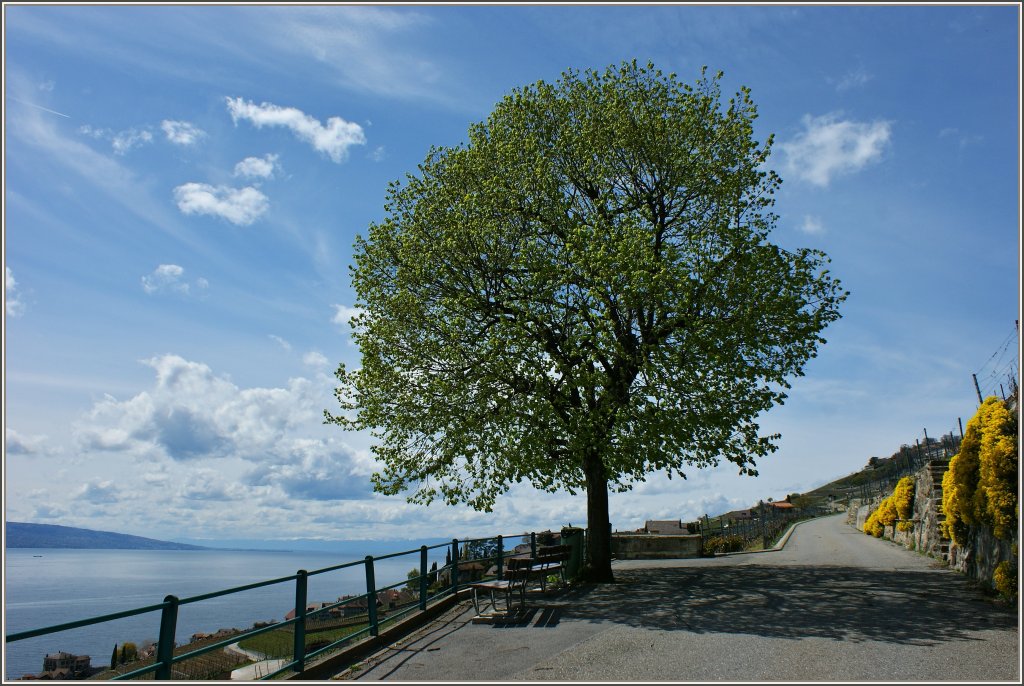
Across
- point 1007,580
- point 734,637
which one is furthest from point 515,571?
point 1007,580

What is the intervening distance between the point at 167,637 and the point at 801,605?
1253cm

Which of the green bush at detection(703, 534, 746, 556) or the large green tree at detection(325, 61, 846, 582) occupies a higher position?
the large green tree at detection(325, 61, 846, 582)

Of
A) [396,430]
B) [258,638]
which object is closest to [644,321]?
[396,430]

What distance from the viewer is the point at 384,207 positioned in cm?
2267

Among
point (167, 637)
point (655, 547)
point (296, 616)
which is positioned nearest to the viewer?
point (167, 637)

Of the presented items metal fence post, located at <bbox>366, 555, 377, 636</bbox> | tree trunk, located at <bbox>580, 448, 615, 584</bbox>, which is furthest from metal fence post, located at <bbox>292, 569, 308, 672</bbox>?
tree trunk, located at <bbox>580, 448, 615, 584</bbox>

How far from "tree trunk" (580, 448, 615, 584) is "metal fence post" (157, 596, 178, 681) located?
13.2 metres

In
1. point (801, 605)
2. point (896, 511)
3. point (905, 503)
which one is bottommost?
point (801, 605)

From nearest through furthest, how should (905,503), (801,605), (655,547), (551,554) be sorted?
(801,605) → (551,554) → (655,547) → (905,503)

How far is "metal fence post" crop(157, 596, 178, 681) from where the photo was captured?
706 centimetres

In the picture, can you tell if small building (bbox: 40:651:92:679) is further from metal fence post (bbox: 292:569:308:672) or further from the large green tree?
the large green tree

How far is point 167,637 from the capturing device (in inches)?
281

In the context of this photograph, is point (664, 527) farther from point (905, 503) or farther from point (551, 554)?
point (551, 554)

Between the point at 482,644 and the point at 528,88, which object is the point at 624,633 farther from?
the point at 528,88
